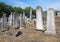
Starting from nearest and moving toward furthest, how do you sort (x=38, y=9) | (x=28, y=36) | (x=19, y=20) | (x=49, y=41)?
(x=49, y=41), (x=28, y=36), (x=38, y=9), (x=19, y=20)

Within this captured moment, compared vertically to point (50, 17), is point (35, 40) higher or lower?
lower

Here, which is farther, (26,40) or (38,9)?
(38,9)

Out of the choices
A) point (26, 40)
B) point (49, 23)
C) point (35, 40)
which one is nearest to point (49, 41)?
point (35, 40)

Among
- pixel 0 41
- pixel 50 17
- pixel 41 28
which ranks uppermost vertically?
pixel 50 17

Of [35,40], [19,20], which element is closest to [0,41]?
[35,40]

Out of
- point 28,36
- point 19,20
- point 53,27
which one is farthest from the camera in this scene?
point 19,20

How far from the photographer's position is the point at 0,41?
12.0m

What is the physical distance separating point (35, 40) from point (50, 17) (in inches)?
108

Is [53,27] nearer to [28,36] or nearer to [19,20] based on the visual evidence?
[28,36]

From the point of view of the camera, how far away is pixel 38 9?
1352 cm

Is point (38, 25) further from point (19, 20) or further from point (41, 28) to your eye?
point (19, 20)

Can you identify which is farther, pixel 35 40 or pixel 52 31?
pixel 52 31

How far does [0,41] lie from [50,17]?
4.37 metres

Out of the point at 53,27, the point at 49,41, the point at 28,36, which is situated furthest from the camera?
the point at 53,27
